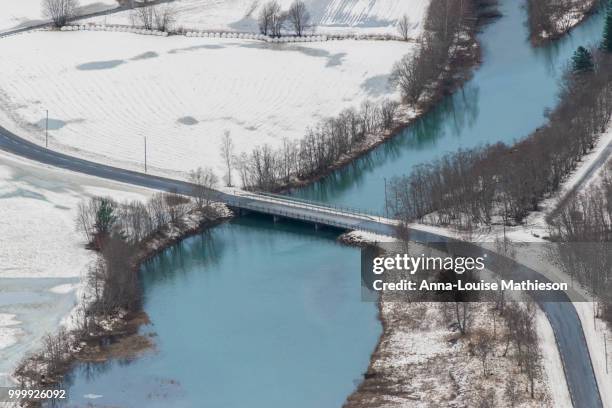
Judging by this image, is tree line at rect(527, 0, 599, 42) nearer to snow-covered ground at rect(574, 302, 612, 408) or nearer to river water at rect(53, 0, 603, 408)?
river water at rect(53, 0, 603, 408)

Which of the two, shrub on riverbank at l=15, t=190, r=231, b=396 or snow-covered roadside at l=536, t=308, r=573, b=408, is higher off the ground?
shrub on riverbank at l=15, t=190, r=231, b=396

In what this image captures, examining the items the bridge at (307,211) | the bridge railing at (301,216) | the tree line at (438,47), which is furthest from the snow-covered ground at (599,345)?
the tree line at (438,47)

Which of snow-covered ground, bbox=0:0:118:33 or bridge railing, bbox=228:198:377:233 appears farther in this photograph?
snow-covered ground, bbox=0:0:118:33

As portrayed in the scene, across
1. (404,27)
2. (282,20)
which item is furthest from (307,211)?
(282,20)

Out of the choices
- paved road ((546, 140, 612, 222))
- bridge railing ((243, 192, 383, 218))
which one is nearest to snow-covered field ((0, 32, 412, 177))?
bridge railing ((243, 192, 383, 218))

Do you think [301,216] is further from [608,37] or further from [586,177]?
[608,37]

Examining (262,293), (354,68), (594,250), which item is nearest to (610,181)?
(594,250)

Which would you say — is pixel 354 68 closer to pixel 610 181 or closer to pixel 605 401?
pixel 610 181
